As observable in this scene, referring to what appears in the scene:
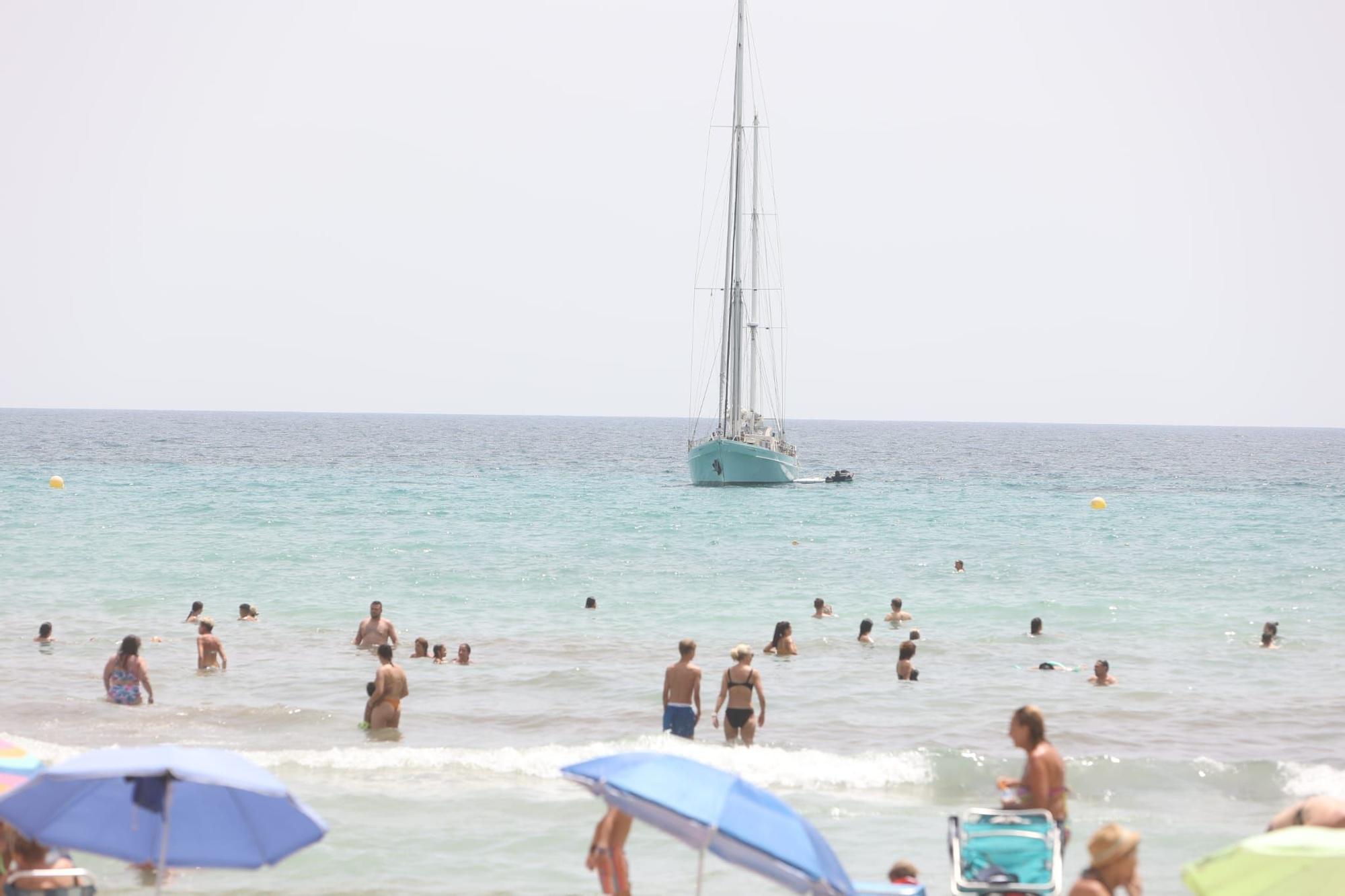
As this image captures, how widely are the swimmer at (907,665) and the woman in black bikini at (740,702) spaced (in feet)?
14.3

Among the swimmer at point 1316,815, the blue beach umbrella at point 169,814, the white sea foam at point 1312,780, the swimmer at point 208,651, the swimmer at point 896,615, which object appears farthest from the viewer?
the swimmer at point 896,615

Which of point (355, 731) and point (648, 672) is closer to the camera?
point (355, 731)

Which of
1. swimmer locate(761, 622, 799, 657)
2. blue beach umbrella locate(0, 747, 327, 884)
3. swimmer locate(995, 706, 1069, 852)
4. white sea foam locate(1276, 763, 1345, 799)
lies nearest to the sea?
white sea foam locate(1276, 763, 1345, 799)

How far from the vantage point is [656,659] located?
68.6ft

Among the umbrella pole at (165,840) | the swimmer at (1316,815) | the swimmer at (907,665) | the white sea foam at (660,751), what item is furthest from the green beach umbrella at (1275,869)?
the swimmer at (907,665)

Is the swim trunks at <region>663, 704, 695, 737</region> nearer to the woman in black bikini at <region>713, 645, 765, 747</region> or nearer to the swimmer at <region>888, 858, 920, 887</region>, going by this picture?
the woman in black bikini at <region>713, 645, 765, 747</region>

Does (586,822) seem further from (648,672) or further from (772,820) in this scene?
(648,672)

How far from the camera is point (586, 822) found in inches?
486

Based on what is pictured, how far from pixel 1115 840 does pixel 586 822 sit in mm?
6392

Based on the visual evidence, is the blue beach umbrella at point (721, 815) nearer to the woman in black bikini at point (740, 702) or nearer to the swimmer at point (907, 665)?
the woman in black bikini at point (740, 702)

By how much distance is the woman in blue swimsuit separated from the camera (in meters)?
16.3

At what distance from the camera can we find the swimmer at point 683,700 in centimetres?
1455

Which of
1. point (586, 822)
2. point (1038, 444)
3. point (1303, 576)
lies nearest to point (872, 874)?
point (586, 822)

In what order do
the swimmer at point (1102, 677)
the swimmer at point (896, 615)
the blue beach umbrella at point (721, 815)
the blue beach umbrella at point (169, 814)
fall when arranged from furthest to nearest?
1. the swimmer at point (896, 615)
2. the swimmer at point (1102, 677)
3. the blue beach umbrella at point (169, 814)
4. the blue beach umbrella at point (721, 815)
